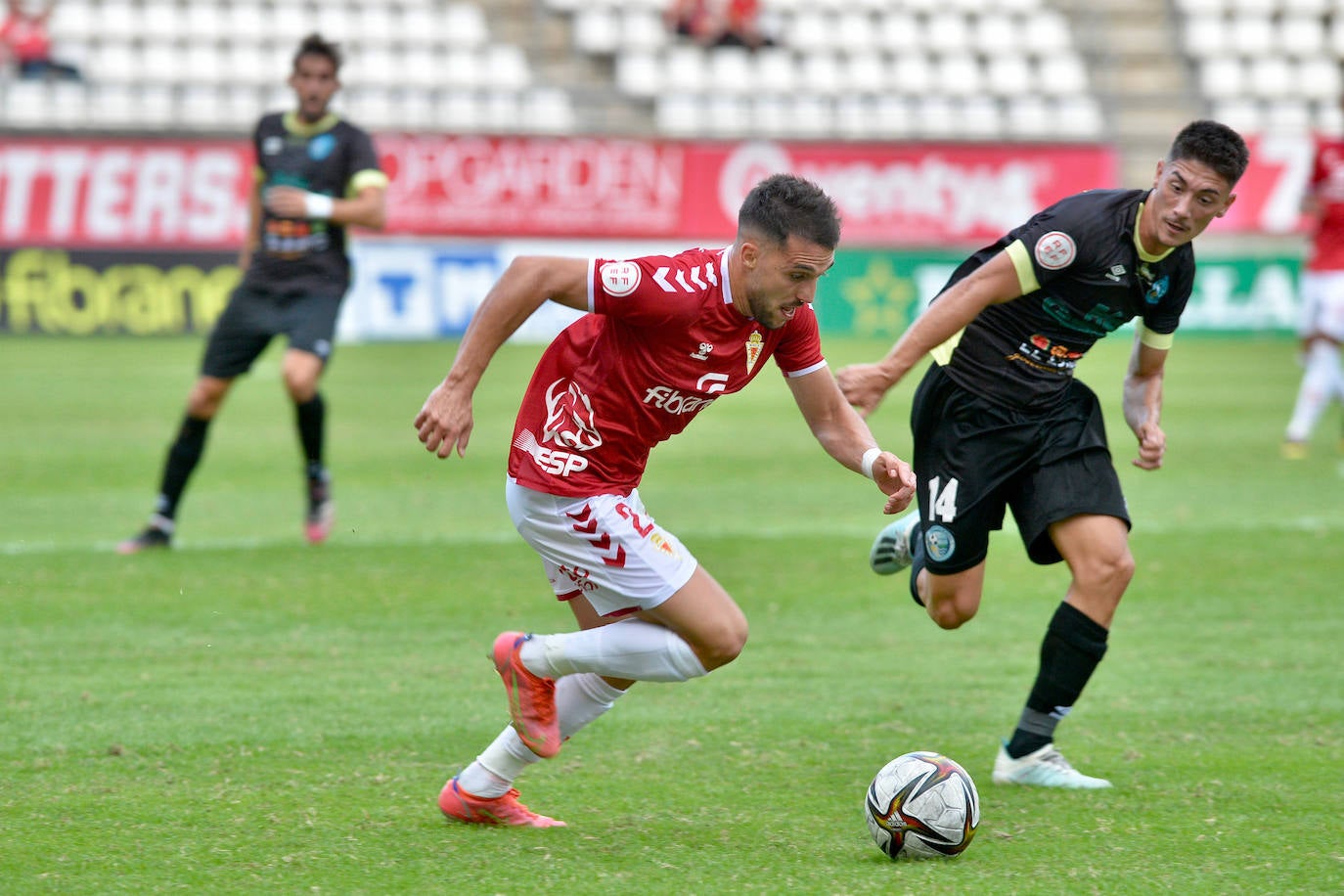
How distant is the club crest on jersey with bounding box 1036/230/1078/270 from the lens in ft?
17.4

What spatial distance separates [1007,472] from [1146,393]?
2.24ft

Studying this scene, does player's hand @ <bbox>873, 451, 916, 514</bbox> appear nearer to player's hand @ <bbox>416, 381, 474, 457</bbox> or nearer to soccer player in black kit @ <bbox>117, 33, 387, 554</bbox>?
player's hand @ <bbox>416, 381, 474, 457</bbox>

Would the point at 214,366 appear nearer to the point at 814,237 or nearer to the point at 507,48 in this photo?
the point at 814,237

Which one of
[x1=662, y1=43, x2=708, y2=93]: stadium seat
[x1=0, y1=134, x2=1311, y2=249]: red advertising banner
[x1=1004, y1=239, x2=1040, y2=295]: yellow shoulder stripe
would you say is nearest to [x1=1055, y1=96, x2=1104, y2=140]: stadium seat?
[x1=0, y1=134, x2=1311, y2=249]: red advertising banner

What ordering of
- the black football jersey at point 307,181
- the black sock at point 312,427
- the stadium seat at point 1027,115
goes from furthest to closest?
the stadium seat at point 1027,115 < the black football jersey at point 307,181 < the black sock at point 312,427

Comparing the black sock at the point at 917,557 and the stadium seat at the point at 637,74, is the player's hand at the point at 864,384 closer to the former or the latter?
the black sock at the point at 917,557

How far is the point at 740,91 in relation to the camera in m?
26.0

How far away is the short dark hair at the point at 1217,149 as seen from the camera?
5.12 meters

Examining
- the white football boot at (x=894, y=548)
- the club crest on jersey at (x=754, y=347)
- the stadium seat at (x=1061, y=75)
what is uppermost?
the stadium seat at (x=1061, y=75)

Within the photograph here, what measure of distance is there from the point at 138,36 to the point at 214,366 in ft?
57.0

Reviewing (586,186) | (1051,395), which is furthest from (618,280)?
(586,186)

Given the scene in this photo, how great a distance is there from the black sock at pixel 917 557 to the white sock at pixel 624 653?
1.48 metres

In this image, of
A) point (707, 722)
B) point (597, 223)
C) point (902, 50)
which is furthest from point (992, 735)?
point (902, 50)

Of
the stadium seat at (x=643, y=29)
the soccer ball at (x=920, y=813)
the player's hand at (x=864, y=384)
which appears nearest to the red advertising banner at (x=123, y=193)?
the stadium seat at (x=643, y=29)
